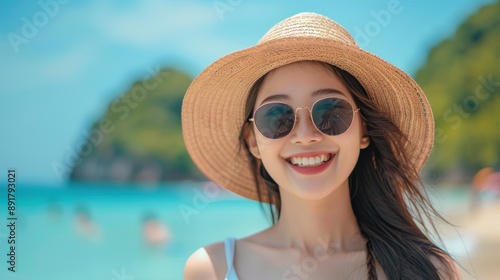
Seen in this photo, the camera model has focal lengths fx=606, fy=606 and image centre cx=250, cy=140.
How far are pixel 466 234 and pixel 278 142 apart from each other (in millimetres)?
11167

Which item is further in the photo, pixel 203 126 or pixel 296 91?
pixel 203 126

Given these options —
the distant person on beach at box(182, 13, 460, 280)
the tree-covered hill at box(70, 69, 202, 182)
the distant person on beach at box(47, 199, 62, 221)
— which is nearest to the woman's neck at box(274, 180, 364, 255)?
the distant person on beach at box(182, 13, 460, 280)

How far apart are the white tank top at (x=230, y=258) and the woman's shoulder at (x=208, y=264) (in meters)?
0.02

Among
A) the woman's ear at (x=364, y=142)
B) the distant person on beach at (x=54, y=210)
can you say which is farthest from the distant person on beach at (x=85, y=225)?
the woman's ear at (x=364, y=142)

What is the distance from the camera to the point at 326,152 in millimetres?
2230

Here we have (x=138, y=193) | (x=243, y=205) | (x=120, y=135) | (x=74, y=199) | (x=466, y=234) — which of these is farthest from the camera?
(x=120, y=135)

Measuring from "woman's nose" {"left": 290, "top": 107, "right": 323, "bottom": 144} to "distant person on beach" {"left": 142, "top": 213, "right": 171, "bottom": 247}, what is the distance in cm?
1272

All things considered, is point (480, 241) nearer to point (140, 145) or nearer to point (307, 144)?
point (307, 144)

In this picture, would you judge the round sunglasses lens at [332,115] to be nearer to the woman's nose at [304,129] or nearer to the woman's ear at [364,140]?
the woman's nose at [304,129]

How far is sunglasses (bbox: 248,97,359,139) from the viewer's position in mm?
2191

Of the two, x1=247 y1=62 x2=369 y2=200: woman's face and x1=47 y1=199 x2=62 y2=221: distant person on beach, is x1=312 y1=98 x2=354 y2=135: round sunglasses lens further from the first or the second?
x1=47 y1=199 x2=62 y2=221: distant person on beach

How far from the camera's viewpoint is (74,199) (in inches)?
880

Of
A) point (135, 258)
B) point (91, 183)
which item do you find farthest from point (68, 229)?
point (91, 183)

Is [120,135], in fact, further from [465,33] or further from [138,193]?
[465,33]
